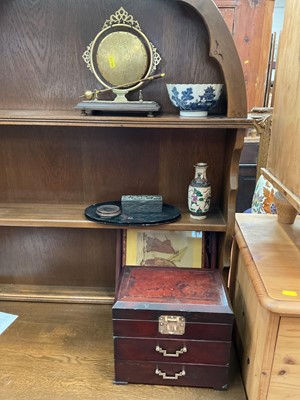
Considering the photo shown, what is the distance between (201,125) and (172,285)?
431 mm

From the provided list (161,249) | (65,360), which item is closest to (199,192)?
(161,249)

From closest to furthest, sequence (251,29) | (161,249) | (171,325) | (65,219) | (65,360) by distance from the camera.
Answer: (171,325) < (65,360) < (65,219) < (161,249) < (251,29)

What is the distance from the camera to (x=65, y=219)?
107 centimetres

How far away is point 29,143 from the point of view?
1144 mm

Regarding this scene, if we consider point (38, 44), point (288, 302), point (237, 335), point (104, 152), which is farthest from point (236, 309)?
point (38, 44)

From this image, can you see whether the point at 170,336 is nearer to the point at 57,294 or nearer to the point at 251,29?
the point at 57,294

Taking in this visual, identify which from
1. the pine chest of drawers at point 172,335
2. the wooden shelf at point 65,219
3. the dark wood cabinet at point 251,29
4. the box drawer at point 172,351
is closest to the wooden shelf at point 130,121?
the wooden shelf at point 65,219

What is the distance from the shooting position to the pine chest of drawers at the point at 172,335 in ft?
2.69

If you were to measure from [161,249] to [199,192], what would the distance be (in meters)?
0.26

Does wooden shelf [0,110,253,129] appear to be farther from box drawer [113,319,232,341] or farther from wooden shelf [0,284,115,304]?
wooden shelf [0,284,115,304]

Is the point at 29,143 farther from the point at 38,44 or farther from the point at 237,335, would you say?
the point at 237,335

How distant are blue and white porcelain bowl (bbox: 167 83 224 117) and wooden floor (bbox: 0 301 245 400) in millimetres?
714

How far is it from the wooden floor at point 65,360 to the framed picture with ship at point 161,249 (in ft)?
0.75

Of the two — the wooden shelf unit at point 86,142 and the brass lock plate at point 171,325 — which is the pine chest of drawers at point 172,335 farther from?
the wooden shelf unit at point 86,142
